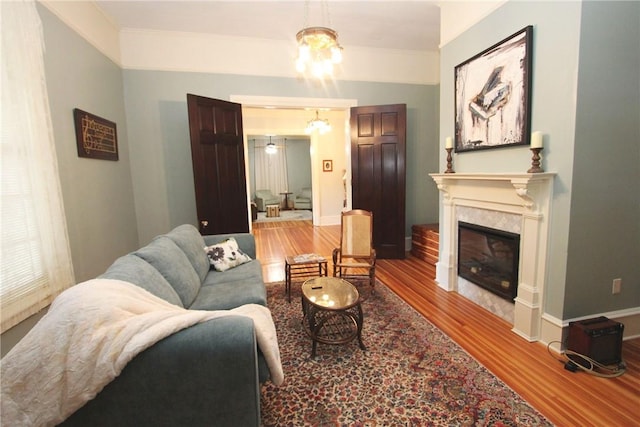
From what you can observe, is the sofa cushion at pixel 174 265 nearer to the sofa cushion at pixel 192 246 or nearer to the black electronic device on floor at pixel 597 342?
the sofa cushion at pixel 192 246

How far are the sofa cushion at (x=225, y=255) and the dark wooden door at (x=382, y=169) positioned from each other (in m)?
2.09

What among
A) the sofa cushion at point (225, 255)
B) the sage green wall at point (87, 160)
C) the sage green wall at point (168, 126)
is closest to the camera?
the sage green wall at point (87, 160)

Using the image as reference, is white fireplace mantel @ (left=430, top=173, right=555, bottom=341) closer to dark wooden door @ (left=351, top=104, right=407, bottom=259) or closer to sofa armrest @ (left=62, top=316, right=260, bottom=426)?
dark wooden door @ (left=351, top=104, right=407, bottom=259)

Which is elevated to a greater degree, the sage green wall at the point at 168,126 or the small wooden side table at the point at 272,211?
the sage green wall at the point at 168,126

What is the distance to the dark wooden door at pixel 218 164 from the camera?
3385 millimetres

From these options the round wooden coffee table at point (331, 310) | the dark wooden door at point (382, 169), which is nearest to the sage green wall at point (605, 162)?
the round wooden coffee table at point (331, 310)

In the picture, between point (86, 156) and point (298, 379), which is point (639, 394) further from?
point (86, 156)

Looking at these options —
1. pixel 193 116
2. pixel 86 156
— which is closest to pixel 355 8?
pixel 193 116

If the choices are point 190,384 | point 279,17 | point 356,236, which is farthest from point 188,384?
point 279,17

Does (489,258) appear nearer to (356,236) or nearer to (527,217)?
(527,217)

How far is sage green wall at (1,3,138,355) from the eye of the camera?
2.37m

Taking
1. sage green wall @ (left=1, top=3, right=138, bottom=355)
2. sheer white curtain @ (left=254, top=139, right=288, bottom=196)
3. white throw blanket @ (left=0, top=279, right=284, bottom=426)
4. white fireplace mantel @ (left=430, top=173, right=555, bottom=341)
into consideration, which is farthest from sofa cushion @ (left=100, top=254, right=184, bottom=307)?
sheer white curtain @ (left=254, top=139, right=288, bottom=196)

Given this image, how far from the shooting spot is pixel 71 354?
1.02 m

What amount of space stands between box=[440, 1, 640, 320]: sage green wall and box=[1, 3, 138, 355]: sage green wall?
12.2 ft
